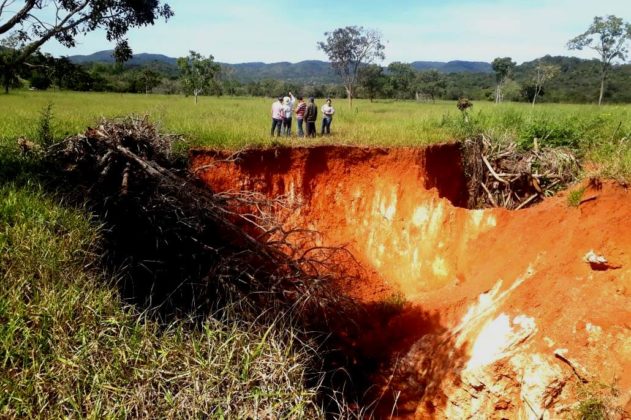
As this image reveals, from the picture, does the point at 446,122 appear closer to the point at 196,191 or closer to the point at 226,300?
the point at 196,191

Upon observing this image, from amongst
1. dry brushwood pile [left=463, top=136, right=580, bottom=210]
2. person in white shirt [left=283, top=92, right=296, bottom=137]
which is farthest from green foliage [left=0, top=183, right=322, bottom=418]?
person in white shirt [left=283, top=92, right=296, bottom=137]

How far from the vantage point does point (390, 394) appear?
662 centimetres

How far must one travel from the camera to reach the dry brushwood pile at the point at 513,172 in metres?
9.58

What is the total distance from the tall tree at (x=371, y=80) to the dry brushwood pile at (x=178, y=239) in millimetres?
35683

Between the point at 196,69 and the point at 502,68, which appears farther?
the point at 502,68

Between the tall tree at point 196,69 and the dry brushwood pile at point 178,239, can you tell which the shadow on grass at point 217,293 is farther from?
the tall tree at point 196,69

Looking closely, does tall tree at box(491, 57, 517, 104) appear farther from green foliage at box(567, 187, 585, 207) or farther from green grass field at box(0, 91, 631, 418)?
green grass field at box(0, 91, 631, 418)

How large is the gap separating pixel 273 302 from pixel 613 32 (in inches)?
1569

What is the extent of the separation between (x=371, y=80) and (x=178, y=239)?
129ft

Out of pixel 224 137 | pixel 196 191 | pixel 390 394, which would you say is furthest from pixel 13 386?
pixel 224 137

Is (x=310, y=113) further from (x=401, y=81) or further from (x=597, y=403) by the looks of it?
(x=401, y=81)

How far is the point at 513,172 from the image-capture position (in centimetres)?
991

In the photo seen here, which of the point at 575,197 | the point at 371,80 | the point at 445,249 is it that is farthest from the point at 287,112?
the point at 371,80

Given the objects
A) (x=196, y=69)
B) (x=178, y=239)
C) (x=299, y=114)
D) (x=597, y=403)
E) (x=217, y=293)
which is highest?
(x=196, y=69)
